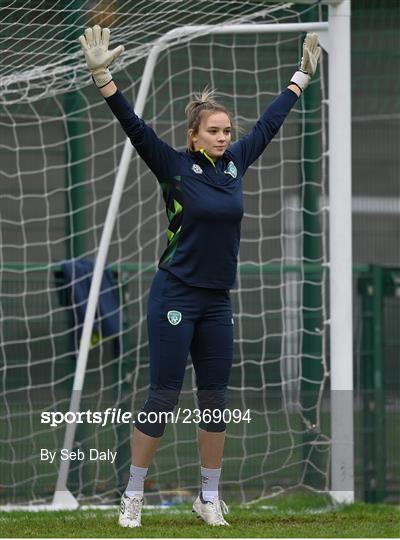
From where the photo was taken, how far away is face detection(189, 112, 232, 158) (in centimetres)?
574

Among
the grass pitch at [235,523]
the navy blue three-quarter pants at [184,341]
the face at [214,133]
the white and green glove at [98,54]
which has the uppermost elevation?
the white and green glove at [98,54]

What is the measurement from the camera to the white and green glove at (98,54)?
18.0 ft

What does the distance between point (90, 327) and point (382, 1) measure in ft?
11.3

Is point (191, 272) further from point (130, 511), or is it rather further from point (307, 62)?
point (307, 62)

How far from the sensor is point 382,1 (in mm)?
9430

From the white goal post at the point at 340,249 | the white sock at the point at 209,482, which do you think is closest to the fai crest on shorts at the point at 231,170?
Result: the white sock at the point at 209,482

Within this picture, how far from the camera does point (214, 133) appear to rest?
574cm

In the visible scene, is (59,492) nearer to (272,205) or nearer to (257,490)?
(257,490)

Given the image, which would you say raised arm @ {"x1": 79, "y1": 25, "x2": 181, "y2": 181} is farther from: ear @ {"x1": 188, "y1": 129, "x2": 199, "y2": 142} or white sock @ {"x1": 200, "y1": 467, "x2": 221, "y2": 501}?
white sock @ {"x1": 200, "y1": 467, "x2": 221, "y2": 501}

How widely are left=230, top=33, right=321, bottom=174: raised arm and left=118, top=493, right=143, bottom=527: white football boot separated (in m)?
1.52

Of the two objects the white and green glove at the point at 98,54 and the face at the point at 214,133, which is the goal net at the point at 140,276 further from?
the white and green glove at the point at 98,54

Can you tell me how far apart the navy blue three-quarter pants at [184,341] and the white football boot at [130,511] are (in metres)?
0.32

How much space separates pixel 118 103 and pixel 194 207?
0.54m

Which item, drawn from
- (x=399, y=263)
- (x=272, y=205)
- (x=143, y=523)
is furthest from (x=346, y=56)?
(x=399, y=263)
